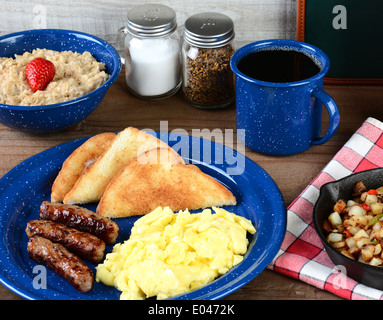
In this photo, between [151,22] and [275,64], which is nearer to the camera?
[275,64]

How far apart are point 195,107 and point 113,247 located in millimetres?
822

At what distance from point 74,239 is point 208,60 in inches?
35.0

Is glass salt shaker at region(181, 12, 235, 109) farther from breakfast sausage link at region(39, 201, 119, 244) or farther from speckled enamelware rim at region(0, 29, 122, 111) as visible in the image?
breakfast sausage link at region(39, 201, 119, 244)

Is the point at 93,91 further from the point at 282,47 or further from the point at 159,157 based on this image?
the point at 282,47

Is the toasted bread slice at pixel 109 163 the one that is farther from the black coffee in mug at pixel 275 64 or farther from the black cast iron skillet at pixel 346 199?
the black cast iron skillet at pixel 346 199

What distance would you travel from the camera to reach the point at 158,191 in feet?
5.80

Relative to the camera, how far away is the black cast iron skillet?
1380mm

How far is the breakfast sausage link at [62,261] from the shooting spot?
145cm

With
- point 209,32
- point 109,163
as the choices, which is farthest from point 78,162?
point 209,32

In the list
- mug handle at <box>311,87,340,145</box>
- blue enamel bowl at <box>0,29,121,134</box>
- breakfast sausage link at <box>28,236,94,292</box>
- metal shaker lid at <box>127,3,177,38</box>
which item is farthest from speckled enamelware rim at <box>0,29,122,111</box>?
mug handle at <box>311,87,340,145</box>

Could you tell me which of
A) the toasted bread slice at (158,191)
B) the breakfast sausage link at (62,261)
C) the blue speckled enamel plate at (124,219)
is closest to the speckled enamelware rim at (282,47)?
the blue speckled enamel plate at (124,219)

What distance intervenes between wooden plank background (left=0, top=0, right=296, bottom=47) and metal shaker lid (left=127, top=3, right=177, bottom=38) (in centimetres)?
23

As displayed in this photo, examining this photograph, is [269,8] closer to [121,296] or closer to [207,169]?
[207,169]
